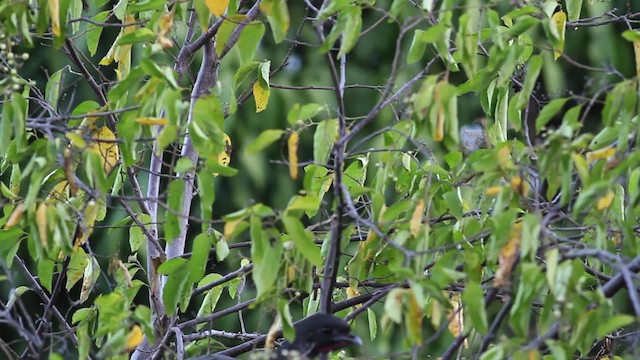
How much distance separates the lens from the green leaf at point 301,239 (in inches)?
101

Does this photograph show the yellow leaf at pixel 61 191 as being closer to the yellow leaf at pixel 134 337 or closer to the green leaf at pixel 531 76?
the yellow leaf at pixel 134 337

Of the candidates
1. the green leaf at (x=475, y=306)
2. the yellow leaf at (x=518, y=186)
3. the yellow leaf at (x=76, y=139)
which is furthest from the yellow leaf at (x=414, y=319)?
the yellow leaf at (x=76, y=139)

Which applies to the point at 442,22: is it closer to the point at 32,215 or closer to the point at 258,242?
the point at 258,242

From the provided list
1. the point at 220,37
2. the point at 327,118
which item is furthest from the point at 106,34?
the point at 327,118

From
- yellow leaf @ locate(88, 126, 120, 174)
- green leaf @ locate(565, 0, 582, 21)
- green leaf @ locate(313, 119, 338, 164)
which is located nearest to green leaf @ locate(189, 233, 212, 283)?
green leaf @ locate(313, 119, 338, 164)

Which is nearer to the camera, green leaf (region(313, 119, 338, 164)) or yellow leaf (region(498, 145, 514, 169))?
yellow leaf (region(498, 145, 514, 169))

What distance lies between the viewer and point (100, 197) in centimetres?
281

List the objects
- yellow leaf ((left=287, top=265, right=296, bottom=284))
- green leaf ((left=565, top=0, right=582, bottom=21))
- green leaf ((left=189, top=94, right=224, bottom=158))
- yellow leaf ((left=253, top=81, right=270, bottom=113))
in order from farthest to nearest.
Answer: yellow leaf ((left=253, top=81, right=270, bottom=113)) < green leaf ((left=565, top=0, right=582, bottom=21)) < yellow leaf ((left=287, top=265, right=296, bottom=284)) < green leaf ((left=189, top=94, right=224, bottom=158))

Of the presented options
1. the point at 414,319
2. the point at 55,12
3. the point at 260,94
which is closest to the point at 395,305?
the point at 414,319

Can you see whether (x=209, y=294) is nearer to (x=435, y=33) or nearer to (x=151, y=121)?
(x=151, y=121)

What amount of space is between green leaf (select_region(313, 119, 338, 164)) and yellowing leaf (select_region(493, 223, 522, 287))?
508mm

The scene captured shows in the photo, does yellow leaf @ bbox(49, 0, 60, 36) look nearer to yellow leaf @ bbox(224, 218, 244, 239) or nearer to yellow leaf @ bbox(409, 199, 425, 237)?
yellow leaf @ bbox(224, 218, 244, 239)

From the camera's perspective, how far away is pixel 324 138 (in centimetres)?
287

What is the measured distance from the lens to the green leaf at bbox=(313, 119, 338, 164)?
286 centimetres
